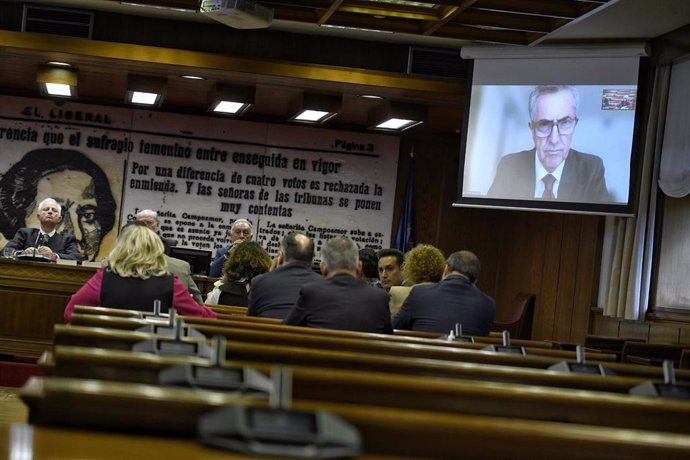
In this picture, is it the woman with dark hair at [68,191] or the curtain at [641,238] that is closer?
the curtain at [641,238]

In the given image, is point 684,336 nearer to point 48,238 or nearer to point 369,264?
point 369,264

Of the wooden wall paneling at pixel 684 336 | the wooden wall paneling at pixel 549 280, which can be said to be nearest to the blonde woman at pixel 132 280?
Result: the wooden wall paneling at pixel 684 336

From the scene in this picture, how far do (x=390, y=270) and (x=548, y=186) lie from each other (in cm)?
214

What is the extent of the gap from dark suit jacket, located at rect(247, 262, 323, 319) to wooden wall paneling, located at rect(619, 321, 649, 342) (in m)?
4.01

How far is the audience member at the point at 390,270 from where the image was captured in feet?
24.6

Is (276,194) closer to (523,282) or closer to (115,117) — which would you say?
(115,117)

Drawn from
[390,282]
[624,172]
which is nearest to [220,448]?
[390,282]

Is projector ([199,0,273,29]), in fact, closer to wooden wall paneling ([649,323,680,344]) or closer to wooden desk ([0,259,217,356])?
wooden desk ([0,259,217,356])

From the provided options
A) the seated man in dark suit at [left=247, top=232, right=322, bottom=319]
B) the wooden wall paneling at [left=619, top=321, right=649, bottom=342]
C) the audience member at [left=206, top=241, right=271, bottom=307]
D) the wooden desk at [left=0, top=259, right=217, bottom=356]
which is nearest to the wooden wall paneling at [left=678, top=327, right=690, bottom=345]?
the wooden wall paneling at [left=619, top=321, right=649, bottom=342]

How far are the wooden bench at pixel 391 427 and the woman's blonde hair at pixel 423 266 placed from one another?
473 centimetres

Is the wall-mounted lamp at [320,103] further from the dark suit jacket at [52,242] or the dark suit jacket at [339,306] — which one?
the dark suit jacket at [339,306]

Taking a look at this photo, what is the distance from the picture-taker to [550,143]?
8930 mm

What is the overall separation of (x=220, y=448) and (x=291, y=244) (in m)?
4.13

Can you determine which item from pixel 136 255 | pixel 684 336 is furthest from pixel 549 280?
pixel 136 255
